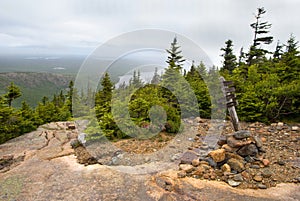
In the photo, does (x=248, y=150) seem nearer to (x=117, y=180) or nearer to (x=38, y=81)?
(x=117, y=180)

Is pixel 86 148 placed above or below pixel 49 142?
above

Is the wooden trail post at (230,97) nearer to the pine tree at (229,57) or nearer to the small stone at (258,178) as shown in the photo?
the small stone at (258,178)

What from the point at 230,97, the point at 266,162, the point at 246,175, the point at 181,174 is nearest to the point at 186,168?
the point at 181,174

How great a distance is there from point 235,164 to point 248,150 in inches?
35.0

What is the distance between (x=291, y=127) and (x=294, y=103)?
1685 millimetres

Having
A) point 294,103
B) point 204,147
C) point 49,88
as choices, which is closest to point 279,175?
point 204,147

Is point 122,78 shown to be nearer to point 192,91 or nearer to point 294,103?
point 192,91

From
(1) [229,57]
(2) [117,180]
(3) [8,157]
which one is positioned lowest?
(3) [8,157]

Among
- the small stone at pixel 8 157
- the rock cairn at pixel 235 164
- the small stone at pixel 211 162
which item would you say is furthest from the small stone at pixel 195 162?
the small stone at pixel 8 157

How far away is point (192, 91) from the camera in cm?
1058

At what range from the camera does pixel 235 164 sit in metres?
4.97

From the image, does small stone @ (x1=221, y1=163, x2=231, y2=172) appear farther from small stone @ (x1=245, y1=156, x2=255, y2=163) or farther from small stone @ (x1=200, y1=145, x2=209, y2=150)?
small stone @ (x1=200, y1=145, x2=209, y2=150)

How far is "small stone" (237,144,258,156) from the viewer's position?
5518mm

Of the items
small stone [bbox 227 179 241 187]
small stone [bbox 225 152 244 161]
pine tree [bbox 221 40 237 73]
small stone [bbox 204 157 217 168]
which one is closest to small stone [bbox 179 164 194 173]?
small stone [bbox 204 157 217 168]
